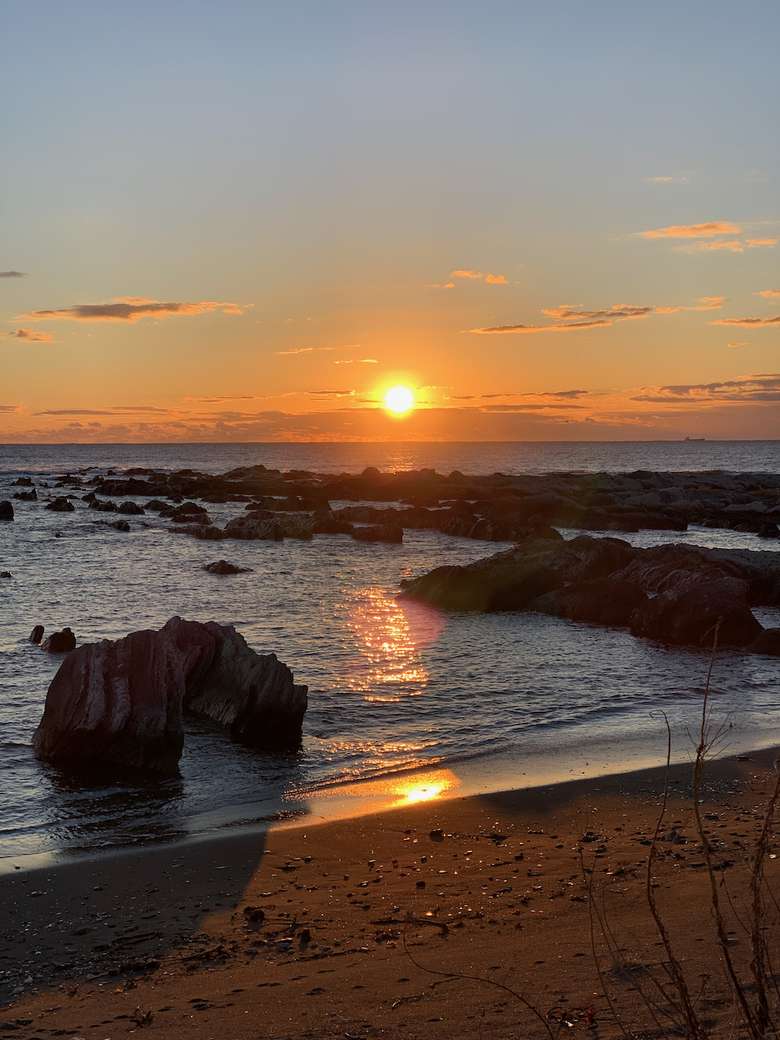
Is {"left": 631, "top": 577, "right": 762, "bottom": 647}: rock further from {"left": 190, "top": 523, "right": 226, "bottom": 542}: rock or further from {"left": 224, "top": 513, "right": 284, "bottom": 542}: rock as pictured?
{"left": 190, "top": 523, "right": 226, "bottom": 542}: rock

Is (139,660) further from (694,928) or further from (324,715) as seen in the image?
(694,928)

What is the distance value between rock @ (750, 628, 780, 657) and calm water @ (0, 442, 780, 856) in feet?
2.00

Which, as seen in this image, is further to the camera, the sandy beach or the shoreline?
the shoreline

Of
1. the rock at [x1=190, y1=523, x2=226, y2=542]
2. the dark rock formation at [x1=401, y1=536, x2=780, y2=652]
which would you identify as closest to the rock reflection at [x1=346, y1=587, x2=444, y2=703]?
the dark rock formation at [x1=401, y1=536, x2=780, y2=652]

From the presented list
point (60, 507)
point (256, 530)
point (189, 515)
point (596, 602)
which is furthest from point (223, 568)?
point (60, 507)

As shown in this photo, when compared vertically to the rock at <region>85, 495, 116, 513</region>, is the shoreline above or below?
below

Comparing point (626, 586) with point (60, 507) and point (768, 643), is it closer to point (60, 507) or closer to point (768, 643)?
point (768, 643)

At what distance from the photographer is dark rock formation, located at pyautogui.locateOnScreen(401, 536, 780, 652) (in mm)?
25812

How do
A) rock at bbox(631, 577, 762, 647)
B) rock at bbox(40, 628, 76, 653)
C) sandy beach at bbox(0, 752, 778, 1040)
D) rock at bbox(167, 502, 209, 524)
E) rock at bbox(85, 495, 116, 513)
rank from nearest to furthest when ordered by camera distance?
sandy beach at bbox(0, 752, 778, 1040)
rock at bbox(40, 628, 76, 653)
rock at bbox(631, 577, 762, 647)
rock at bbox(167, 502, 209, 524)
rock at bbox(85, 495, 116, 513)

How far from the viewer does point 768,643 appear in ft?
79.4

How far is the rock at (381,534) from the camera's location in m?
52.0

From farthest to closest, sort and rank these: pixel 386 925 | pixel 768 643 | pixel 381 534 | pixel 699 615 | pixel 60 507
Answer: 1. pixel 60 507
2. pixel 381 534
3. pixel 699 615
4. pixel 768 643
5. pixel 386 925

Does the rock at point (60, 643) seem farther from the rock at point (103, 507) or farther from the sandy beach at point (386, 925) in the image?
the rock at point (103, 507)

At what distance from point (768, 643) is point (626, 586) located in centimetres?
564
